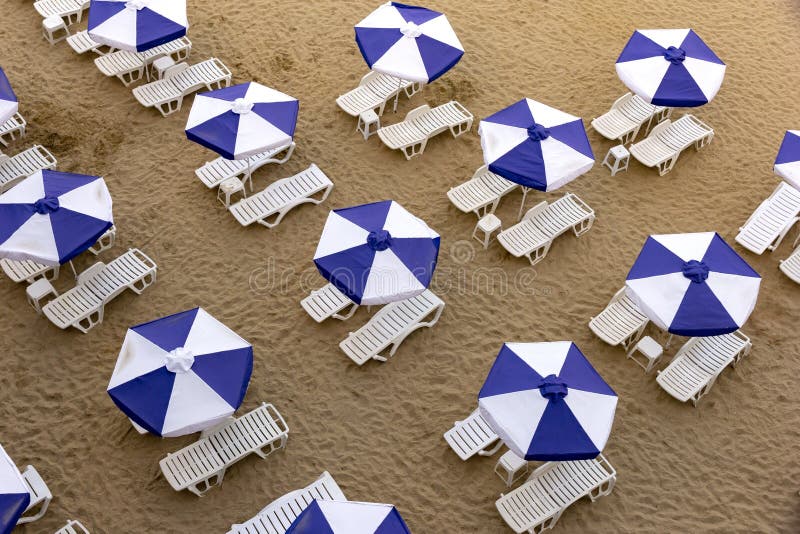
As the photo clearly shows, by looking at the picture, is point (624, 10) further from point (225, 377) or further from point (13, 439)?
point (13, 439)

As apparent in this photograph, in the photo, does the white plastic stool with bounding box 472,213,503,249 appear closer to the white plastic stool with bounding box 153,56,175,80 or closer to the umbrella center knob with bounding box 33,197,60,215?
the umbrella center knob with bounding box 33,197,60,215

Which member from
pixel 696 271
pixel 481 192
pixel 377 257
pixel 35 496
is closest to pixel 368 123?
pixel 481 192

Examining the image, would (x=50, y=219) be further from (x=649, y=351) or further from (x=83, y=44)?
(x=649, y=351)

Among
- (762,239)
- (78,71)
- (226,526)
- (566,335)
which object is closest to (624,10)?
(762,239)

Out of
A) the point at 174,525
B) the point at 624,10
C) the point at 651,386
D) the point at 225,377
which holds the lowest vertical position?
the point at 174,525

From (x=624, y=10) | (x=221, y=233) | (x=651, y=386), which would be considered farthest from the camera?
(x=624, y=10)

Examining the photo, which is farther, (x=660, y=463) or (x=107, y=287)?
(x=107, y=287)
